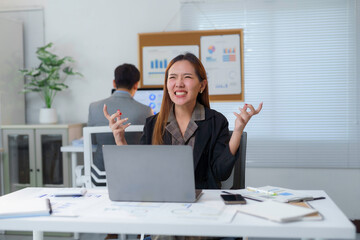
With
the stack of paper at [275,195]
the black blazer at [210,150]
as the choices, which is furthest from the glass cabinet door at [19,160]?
the stack of paper at [275,195]

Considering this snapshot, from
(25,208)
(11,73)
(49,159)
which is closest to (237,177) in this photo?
(25,208)

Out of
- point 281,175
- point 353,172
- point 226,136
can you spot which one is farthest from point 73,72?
point 353,172

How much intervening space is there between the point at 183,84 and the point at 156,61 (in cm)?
206

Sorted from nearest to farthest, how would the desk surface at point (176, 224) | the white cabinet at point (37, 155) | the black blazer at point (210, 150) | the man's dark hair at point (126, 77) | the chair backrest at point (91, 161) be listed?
the desk surface at point (176, 224) < the black blazer at point (210, 150) < the chair backrest at point (91, 161) < the man's dark hair at point (126, 77) < the white cabinet at point (37, 155)

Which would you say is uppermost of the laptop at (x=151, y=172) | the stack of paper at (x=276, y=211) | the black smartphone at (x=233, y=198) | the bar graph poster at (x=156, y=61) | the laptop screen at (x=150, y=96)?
the bar graph poster at (x=156, y=61)

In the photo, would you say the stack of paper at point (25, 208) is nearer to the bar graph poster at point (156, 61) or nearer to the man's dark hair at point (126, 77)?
the man's dark hair at point (126, 77)

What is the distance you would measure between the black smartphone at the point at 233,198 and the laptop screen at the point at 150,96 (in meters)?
2.00

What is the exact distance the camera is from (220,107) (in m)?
3.87

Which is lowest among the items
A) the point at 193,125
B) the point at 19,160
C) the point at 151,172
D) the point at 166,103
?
the point at 19,160

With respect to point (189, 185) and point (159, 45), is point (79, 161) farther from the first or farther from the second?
point (189, 185)

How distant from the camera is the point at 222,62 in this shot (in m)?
3.82

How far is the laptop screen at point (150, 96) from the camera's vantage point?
11.1 feet

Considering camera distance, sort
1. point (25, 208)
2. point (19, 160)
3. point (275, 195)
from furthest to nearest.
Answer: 1. point (19, 160)
2. point (275, 195)
3. point (25, 208)

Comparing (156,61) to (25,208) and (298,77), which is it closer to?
(298,77)
